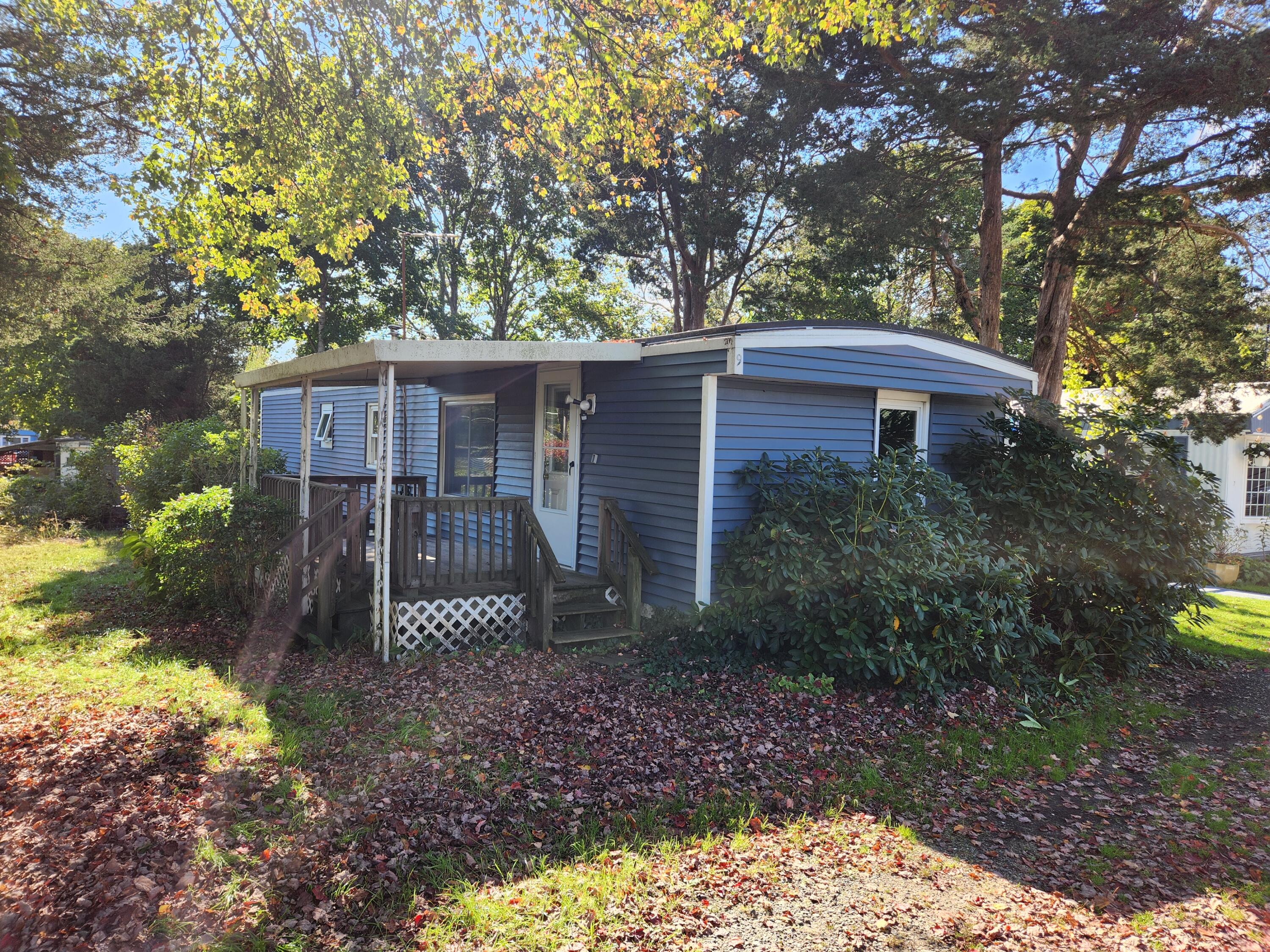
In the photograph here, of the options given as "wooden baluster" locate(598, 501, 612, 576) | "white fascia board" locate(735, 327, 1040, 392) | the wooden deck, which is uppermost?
"white fascia board" locate(735, 327, 1040, 392)

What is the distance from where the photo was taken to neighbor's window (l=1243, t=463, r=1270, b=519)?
14695mm

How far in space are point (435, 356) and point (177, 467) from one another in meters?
7.58

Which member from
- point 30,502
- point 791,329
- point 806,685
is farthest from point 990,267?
point 30,502

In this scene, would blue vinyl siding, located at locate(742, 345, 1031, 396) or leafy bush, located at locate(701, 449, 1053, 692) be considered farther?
blue vinyl siding, located at locate(742, 345, 1031, 396)

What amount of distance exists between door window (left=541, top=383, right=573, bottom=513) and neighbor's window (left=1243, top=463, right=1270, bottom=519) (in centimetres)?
1434

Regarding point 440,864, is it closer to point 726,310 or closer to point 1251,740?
point 1251,740

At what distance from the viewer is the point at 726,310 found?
21.5m

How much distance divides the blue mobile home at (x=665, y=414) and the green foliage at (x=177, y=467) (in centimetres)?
216

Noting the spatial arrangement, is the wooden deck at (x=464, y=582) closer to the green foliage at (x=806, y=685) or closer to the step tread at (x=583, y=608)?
the step tread at (x=583, y=608)

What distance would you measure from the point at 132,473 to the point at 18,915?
10.3 meters

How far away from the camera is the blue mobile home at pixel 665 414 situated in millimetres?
6367

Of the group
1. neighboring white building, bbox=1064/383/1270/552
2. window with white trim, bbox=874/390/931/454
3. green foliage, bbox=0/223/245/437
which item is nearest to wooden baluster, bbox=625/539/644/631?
window with white trim, bbox=874/390/931/454

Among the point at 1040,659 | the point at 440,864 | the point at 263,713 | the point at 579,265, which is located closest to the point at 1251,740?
the point at 1040,659

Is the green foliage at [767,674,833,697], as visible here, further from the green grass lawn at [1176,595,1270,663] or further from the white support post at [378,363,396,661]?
the green grass lawn at [1176,595,1270,663]
